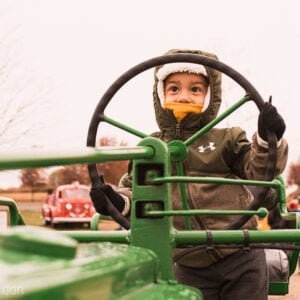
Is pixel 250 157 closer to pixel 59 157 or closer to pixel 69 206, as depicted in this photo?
pixel 59 157

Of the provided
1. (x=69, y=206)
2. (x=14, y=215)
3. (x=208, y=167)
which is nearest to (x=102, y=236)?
(x=14, y=215)

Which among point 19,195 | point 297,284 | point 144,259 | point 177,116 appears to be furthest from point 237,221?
point 19,195

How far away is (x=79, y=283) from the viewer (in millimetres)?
1102

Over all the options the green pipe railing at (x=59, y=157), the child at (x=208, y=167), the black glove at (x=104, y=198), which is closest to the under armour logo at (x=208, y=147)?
the child at (x=208, y=167)

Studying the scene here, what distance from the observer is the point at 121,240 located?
2408 millimetres

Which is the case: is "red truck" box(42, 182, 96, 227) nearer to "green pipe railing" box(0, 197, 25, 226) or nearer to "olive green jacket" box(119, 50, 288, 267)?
"olive green jacket" box(119, 50, 288, 267)

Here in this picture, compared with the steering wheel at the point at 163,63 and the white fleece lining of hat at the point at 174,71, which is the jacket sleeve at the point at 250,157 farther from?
the white fleece lining of hat at the point at 174,71

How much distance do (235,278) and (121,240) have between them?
0.73m

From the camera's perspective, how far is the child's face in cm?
292

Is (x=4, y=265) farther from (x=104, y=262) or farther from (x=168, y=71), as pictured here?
(x=168, y=71)

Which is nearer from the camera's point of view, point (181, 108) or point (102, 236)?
point (102, 236)

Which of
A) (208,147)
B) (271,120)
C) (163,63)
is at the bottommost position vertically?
(208,147)

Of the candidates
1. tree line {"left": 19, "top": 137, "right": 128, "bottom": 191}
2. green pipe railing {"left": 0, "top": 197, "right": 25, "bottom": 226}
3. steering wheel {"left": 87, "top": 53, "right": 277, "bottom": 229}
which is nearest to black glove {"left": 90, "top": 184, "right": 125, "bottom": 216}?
steering wheel {"left": 87, "top": 53, "right": 277, "bottom": 229}

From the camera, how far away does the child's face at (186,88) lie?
2.92 m
